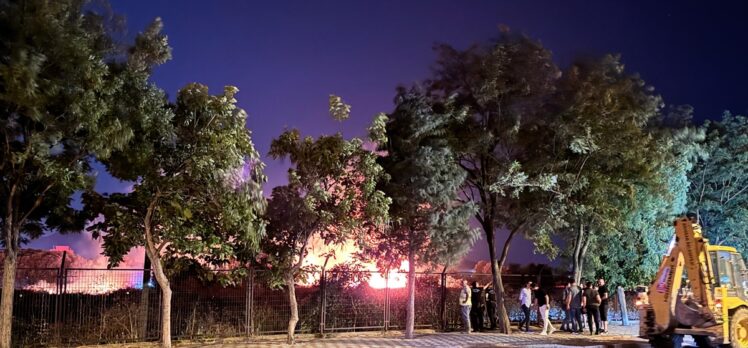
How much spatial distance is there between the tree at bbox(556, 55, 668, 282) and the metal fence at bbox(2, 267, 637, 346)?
5.52 meters

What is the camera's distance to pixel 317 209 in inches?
637

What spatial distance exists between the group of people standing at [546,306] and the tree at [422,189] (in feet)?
9.92

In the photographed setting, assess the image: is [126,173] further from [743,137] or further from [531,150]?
[743,137]

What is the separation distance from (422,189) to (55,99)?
925 cm

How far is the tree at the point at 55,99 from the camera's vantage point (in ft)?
36.1

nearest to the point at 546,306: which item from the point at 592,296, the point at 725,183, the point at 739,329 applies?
the point at 592,296

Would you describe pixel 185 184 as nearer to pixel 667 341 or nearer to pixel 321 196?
pixel 321 196

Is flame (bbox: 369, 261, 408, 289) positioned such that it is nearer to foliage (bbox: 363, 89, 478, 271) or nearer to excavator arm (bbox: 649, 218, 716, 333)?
foliage (bbox: 363, 89, 478, 271)

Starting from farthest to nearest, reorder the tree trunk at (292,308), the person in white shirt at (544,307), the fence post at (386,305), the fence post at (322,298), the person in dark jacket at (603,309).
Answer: the person in dark jacket at (603,309) < the person in white shirt at (544,307) < the fence post at (386,305) < the fence post at (322,298) < the tree trunk at (292,308)

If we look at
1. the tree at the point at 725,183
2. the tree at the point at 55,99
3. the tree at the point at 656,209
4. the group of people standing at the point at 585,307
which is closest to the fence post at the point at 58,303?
the tree at the point at 55,99

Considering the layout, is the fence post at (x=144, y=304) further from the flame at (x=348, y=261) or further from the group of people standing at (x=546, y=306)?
the group of people standing at (x=546, y=306)

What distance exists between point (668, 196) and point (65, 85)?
20.1 m

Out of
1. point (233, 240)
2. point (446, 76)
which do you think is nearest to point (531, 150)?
point (446, 76)

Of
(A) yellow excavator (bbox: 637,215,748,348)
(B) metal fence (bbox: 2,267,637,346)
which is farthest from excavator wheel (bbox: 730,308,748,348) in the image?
(B) metal fence (bbox: 2,267,637,346)
